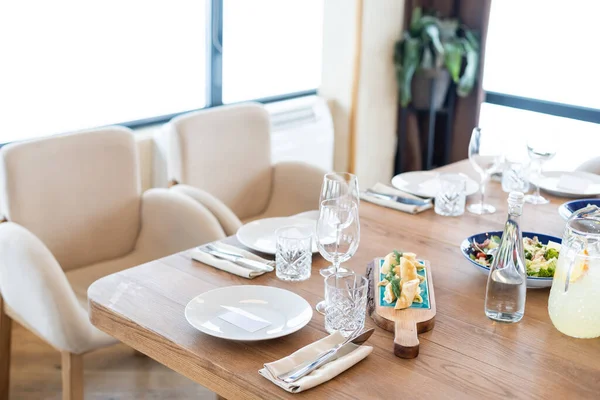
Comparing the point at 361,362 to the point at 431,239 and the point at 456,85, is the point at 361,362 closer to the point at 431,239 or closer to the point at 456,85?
the point at 431,239

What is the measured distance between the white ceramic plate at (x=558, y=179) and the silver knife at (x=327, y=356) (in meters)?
1.16

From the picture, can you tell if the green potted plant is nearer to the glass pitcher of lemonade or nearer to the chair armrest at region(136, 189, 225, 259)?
the chair armrest at region(136, 189, 225, 259)

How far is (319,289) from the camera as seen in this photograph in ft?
5.53

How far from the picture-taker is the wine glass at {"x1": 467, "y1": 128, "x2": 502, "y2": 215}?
2.20 m

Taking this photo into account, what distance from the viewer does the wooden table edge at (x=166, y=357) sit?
1.34 m

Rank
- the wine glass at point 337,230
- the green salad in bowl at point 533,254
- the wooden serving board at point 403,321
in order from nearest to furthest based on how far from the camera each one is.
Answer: the wooden serving board at point 403,321
the wine glass at point 337,230
the green salad in bowl at point 533,254

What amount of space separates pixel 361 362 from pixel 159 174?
2.09m

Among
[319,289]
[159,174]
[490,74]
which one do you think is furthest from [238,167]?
[490,74]

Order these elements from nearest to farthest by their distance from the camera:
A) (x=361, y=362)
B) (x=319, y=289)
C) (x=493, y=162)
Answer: (x=361, y=362), (x=319, y=289), (x=493, y=162)

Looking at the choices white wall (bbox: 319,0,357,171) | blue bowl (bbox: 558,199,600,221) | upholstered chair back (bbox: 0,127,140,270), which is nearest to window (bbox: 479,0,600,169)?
white wall (bbox: 319,0,357,171)

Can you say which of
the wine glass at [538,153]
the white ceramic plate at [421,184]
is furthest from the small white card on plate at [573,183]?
the white ceramic plate at [421,184]

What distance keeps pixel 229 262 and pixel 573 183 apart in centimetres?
128

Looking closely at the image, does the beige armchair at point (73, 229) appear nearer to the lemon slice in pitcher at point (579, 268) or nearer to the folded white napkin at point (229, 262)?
the folded white napkin at point (229, 262)

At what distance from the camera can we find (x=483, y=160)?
2199mm
